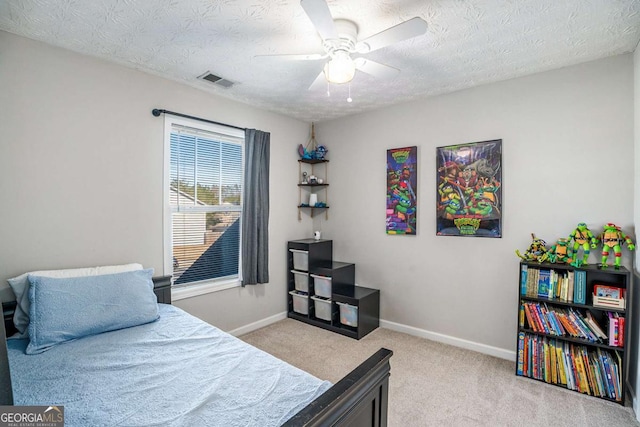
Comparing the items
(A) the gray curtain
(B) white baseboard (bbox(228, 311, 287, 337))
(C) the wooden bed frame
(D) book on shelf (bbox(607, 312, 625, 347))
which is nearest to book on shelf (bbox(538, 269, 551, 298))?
(D) book on shelf (bbox(607, 312, 625, 347))

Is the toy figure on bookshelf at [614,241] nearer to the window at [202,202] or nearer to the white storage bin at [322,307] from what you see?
the white storage bin at [322,307]

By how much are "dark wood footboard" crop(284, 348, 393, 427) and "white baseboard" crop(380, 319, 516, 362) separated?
200 cm

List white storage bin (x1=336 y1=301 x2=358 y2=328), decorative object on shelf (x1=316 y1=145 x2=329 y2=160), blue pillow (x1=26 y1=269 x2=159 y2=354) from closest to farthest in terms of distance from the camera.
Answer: blue pillow (x1=26 y1=269 x2=159 y2=354), white storage bin (x1=336 y1=301 x2=358 y2=328), decorative object on shelf (x1=316 y1=145 x2=329 y2=160)

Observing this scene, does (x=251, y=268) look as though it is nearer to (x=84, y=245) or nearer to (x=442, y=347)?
(x=84, y=245)

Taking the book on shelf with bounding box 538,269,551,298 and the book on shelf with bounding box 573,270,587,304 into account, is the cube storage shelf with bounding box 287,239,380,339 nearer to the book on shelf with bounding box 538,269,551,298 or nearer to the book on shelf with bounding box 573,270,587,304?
the book on shelf with bounding box 538,269,551,298

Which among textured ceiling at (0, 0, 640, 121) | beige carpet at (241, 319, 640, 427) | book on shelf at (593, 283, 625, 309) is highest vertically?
textured ceiling at (0, 0, 640, 121)

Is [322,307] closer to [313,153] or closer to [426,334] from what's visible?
[426,334]

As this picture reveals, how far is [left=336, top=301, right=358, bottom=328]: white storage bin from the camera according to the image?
339cm

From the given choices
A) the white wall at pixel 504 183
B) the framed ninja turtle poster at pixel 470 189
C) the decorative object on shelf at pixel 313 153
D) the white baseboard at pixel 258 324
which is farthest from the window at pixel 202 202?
the framed ninja turtle poster at pixel 470 189

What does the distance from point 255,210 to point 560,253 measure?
284 centimetres

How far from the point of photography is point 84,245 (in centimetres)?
240

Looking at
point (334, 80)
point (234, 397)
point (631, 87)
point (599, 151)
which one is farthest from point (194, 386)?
point (631, 87)

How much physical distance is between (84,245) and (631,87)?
4321 millimetres

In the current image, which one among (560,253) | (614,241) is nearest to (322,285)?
(560,253)
